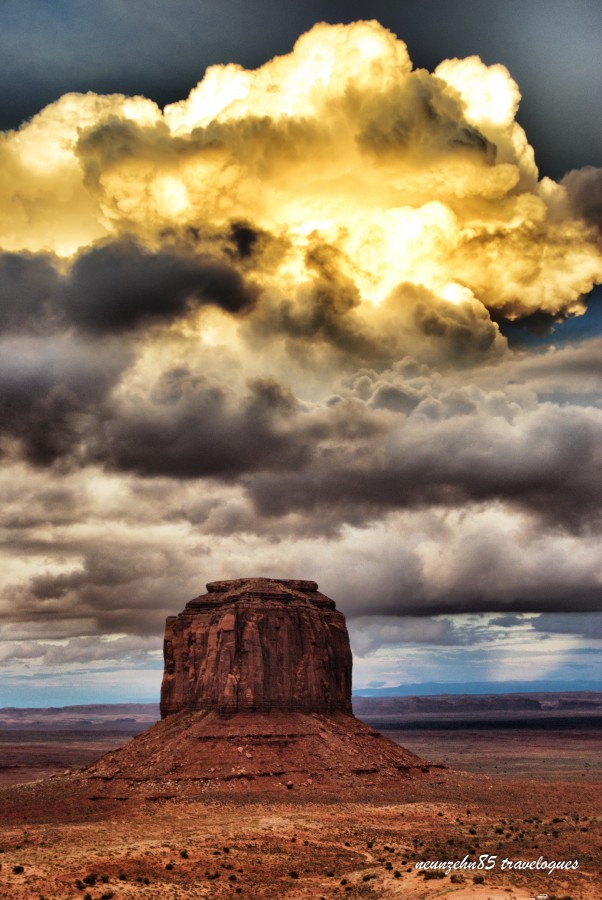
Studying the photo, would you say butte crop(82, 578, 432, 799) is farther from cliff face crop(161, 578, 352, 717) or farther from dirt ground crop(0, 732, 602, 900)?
dirt ground crop(0, 732, 602, 900)

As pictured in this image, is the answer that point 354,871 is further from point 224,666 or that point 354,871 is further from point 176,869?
point 224,666

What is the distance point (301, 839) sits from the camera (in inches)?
2960

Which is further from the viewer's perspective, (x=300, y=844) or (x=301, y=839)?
(x=301, y=839)

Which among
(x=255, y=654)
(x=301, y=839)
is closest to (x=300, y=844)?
(x=301, y=839)

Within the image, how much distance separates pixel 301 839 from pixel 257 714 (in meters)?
34.5

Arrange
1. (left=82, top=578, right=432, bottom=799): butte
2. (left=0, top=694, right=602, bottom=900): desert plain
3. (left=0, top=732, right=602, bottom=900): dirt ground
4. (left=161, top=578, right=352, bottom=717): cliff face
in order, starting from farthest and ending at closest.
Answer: (left=161, top=578, right=352, bottom=717): cliff face
(left=82, top=578, right=432, bottom=799): butte
(left=0, top=694, right=602, bottom=900): desert plain
(left=0, top=732, right=602, bottom=900): dirt ground

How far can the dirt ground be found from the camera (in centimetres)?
5859

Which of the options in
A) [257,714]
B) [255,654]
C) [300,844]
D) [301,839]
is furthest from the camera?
[255,654]

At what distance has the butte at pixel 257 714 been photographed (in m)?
98.8

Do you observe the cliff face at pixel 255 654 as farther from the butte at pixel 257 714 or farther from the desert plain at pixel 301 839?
the desert plain at pixel 301 839

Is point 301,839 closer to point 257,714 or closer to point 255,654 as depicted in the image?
point 257,714

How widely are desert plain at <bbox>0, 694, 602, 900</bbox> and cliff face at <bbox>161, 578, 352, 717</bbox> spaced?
1322 centimetres

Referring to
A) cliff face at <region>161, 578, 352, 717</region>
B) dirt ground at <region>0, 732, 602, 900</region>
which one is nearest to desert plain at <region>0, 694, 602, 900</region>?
dirt ground at <region>0, 732, 602, 900</region>

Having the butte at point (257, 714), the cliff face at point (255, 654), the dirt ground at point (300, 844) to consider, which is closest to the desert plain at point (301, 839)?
the dirt ground at point (300, 844)
